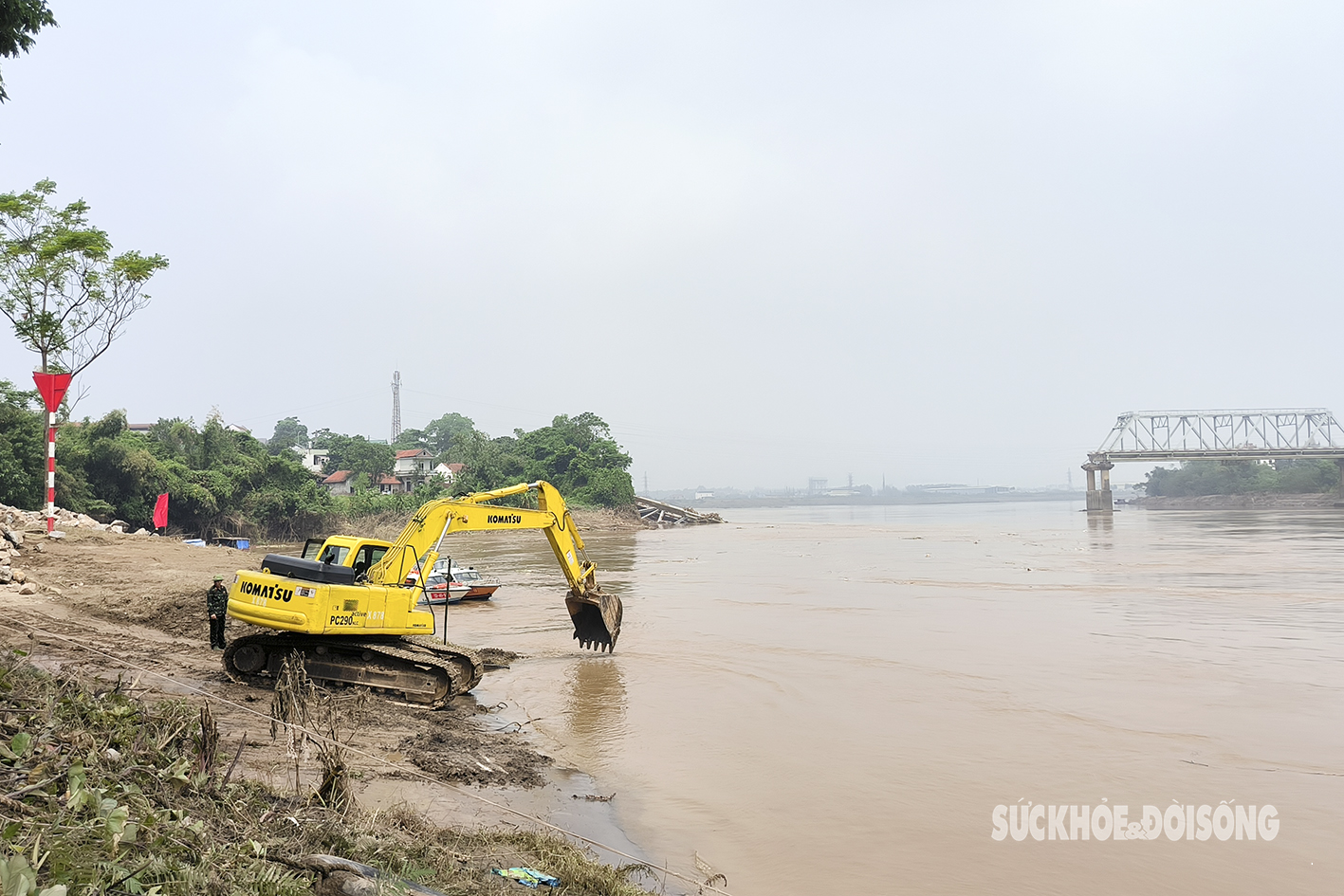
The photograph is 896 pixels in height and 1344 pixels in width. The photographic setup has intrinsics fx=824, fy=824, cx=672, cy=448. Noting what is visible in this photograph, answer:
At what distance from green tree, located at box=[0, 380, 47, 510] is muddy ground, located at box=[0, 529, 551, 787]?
478 inches

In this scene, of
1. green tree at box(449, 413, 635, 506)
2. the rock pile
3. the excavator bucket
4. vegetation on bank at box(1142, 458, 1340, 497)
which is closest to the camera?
the excavator bucket

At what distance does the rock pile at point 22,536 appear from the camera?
1549cm

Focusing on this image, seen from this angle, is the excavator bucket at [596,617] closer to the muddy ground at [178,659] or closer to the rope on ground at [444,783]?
the muddy ground at [178,659]

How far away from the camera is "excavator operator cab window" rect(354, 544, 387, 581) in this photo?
1264 cm

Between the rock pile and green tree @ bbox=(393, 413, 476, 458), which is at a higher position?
green tree @ bbox=(393, 413, 476, 458)

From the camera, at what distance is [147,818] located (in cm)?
446

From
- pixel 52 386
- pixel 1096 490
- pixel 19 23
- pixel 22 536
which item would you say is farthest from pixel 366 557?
pixel 1096 490

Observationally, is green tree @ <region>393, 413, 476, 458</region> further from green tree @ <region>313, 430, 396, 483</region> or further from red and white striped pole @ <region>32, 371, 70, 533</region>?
red and white striped pole @ <region>32, 371, 70, 533</region>

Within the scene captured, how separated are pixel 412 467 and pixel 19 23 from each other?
8377cm

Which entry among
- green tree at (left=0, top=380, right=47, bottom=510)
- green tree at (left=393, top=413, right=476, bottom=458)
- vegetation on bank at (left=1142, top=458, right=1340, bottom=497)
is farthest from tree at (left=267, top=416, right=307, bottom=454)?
vegetation on bank at (left=1142, top=458, right=1340, bottom=497)

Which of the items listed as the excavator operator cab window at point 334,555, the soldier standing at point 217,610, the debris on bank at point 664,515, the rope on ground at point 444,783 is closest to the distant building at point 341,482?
the debris on bank at point 664,515

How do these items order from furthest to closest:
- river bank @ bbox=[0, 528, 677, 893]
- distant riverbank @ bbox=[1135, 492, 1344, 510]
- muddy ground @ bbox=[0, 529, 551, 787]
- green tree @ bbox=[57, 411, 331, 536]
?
distant riverbank @ bbox=[1135, 492, 1344, 510] < green tree @ bbox=[57, 411, 331, 536] < muddy ground @ bbox=[0, 529, 551, 787] < river bank @ bbox=[0, 528, 677, 893]

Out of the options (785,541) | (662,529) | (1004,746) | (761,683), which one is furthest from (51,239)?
(662,529)

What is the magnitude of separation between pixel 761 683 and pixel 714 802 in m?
5.39
